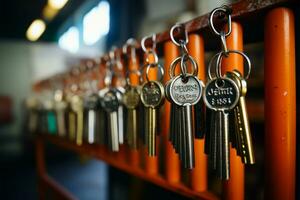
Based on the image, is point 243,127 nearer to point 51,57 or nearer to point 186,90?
point 186,90

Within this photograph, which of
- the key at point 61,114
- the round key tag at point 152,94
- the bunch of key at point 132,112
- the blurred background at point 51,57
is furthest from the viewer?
the blurred background at point 51,57

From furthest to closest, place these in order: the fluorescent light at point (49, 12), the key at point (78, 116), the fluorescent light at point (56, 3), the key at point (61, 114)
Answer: the fluorescent light at point (49, 12) → the fluorescent light at point (56, 3) → the key at point (61, 114) → the key at point (78, 116)

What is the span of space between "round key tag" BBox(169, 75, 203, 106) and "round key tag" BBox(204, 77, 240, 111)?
0.13ft

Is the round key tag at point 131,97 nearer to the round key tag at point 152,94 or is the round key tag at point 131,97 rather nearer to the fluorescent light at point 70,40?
the round key tag at point 152,94

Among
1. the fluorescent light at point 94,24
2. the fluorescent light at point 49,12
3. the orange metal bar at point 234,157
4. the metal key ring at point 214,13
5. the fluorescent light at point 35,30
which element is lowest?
the orange metal bar at point 234,157

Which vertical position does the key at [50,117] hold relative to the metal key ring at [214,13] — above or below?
below

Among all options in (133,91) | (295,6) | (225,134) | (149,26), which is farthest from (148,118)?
(149,26)

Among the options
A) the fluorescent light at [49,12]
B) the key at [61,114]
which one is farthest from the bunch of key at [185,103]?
the fluorescent light at [49,12]

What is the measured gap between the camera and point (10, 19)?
14.2 ft

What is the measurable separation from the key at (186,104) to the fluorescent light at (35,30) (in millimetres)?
4382

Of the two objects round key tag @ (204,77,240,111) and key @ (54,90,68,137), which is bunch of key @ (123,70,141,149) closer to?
round key tag @ (204,77,240,111)

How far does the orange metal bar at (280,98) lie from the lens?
52 cm

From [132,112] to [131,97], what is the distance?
0.14ft

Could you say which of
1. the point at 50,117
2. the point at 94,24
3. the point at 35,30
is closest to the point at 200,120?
the point at 50,117
